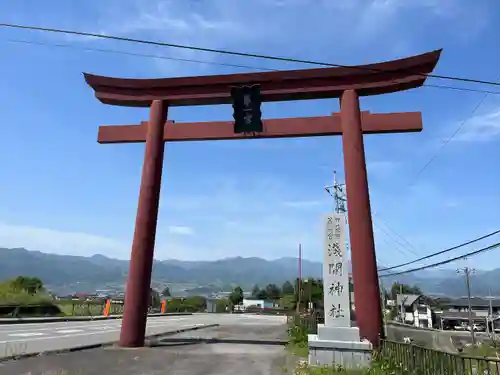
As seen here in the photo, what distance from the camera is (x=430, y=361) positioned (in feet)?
19.4

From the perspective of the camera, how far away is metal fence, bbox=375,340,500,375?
5445 millimetres

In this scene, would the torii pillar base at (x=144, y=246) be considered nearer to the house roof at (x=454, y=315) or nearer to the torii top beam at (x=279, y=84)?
the torii top beam at (x=279, y=84)

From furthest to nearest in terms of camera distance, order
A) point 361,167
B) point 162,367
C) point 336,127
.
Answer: point 336,127 → point 361,167 → point 162,367

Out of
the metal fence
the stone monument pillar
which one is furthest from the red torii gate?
the metal fence

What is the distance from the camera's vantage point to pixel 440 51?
10930 millimetres

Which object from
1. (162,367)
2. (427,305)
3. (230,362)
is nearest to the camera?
(162,367)

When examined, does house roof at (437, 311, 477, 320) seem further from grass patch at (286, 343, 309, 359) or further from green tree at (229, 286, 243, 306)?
grass patch at (286, 343, 309, 359)

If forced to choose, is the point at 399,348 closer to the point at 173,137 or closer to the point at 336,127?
the point at 336,127

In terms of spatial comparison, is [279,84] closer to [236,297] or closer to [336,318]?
[336,318]

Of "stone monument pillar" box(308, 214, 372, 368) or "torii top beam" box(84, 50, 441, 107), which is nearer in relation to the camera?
"stone monument pillar" box(308, 214, 372, 368)

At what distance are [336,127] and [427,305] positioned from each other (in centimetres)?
6279

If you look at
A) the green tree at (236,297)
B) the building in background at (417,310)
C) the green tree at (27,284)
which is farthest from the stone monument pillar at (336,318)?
the green tree at (236,297)

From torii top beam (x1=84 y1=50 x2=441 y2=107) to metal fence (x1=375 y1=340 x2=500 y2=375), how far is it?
693 centimetres

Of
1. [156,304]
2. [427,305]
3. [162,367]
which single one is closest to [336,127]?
[162,367]
